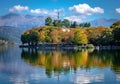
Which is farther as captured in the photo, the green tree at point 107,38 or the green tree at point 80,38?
the green tree at point 80,38

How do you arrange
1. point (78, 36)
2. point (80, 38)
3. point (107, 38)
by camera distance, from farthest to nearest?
point (78, 36)
point (80, 38)
point (107, 38)

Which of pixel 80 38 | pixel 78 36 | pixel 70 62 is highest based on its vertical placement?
pixel 78 36

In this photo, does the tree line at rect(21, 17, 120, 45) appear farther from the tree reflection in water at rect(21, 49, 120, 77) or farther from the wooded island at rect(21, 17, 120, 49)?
the tree reflection in water at rect(21, 49, 120, 77)

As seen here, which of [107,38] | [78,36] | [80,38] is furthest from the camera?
[78,36]

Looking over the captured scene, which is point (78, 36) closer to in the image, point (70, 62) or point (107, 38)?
point (107, 38)

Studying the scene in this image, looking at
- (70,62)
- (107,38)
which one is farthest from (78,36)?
(70,62)

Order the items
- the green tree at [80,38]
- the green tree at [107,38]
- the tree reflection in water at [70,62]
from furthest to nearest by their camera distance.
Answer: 1. the green tree at [80,38]
2. the green tree at [107,38]
3. the tree reflection in water at [70,62]

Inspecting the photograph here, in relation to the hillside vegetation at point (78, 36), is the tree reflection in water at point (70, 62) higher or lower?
lower

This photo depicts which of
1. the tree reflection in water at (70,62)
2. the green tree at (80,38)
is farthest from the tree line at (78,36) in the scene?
the tree reflection in water at (70,62)

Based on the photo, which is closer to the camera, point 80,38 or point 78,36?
point 80,38

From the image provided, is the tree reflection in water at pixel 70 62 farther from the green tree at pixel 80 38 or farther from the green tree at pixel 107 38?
the green tree at pixel 80 38

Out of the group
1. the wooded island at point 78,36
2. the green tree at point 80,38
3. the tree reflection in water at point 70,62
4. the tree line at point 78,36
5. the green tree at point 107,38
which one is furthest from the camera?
the green tree at point 80,38

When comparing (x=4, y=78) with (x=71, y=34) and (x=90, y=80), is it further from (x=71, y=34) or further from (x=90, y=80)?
(x=71, y=34)

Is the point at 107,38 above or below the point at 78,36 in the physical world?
below
